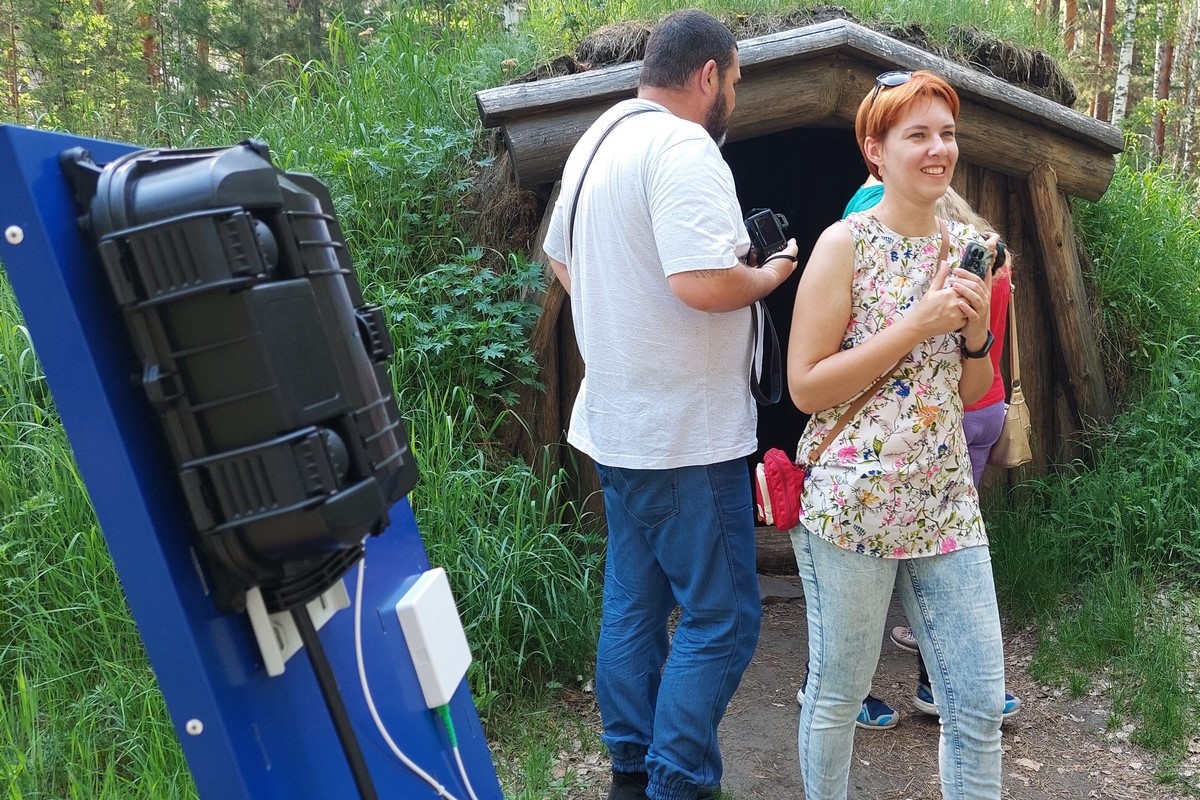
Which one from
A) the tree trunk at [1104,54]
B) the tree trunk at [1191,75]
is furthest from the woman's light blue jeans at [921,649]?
the tree trunk at [1104,54]

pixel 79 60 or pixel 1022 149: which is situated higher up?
pixel 79 60

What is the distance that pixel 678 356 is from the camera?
2.55 meters

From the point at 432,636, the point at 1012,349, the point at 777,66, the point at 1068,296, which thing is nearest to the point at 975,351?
the point at 1012,349

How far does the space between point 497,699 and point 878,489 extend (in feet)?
6.24

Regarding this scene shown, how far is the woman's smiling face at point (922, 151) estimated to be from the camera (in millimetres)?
2295

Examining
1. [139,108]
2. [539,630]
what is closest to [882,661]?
[539,630]

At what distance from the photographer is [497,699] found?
3588 millimetres

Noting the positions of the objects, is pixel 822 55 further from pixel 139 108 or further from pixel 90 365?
pixel 139 108

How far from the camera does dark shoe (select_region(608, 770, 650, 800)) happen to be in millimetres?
2844

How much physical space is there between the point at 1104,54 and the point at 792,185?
13.1 meters

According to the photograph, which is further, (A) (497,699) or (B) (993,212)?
(B) (993,212)

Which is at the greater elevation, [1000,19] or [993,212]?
[1000,19]

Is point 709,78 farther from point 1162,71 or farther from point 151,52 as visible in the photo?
point 1162,71

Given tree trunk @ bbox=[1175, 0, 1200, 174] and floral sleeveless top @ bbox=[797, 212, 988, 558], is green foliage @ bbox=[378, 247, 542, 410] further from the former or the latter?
tree trunk @ bbox=[1175, 0, 1200, 174]
